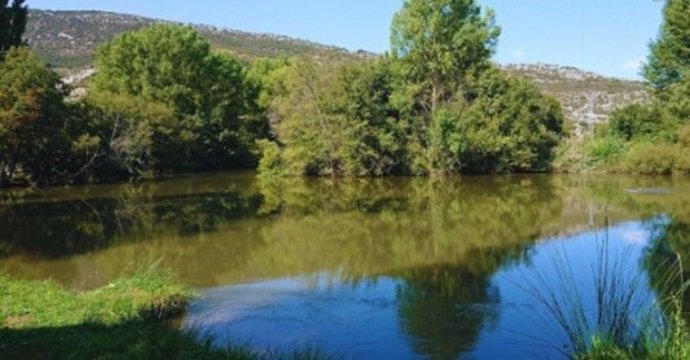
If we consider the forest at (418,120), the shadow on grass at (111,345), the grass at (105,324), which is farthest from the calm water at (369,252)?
the forest at (418,120)

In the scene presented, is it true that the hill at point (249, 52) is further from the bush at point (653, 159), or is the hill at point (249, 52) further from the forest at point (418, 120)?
the bush at point (653, 159)

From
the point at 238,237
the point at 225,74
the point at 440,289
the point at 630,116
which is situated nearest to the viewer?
the point at 440,289

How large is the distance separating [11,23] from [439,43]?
74.0ft

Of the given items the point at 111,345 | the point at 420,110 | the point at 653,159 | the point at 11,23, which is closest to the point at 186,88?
the point at 11,23

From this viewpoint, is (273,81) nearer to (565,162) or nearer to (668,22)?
(565,162)

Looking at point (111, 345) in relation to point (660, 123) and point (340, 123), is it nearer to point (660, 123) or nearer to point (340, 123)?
point (340, 123)

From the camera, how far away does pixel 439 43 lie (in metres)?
40.9

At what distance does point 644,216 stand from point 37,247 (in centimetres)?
1679

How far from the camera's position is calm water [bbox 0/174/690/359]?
10000 mm

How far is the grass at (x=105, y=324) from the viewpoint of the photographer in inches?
286

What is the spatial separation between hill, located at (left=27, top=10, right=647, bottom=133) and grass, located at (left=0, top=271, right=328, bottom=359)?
47.3 metres

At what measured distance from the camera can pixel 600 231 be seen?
63.3ft

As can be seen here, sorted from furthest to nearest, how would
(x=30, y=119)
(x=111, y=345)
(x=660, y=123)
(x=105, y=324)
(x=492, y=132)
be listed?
(x=660, y=123) → (x=492, y=132) → (x=30, y=119) → (x=105, y=324) → (x=111, y=345)

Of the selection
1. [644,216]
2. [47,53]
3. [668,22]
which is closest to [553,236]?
[644,216]
